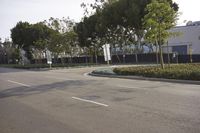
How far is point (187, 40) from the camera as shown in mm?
60219

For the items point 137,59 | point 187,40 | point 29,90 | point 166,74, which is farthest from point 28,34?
point 29,90

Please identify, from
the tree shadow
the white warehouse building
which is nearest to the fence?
the white warehouse building

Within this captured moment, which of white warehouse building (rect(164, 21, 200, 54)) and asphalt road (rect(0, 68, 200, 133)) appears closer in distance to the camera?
asphalt road (rect(0, 68, 200, 133))

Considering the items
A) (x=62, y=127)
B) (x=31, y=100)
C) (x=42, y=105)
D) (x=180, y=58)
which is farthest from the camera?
(x=180, y=58)

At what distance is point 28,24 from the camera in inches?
3393

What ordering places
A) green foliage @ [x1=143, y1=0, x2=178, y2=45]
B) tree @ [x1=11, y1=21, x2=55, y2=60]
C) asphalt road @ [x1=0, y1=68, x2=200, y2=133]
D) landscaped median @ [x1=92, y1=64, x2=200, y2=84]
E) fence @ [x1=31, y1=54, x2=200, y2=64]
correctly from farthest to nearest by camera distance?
tree @ [x1=11, y1=21, x2=55, y2=60] → fence @ [x1=31, y1=54, x2=200, y2=64] → green foliage @ [x1=143, y1=0, x2=178, y2=45] → landscaped median @ [x1=92, y1=64, x2=200, y2=84] → asphalt road @ [x1=0, y1=68, x2=200, y2=133]

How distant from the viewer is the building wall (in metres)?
58.9

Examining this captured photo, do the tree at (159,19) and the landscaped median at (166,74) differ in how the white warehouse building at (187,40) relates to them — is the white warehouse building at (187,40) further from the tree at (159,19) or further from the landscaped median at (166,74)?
the landscaped median at (166,74)

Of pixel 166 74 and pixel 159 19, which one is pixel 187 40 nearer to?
pixel 159 19

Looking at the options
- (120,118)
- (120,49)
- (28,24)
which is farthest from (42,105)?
(28,24)

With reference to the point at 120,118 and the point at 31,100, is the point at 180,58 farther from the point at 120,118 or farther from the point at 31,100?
the point at 120,118

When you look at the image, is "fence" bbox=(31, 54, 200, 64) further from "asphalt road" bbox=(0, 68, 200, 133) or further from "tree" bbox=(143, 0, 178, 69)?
"asphalt road" bbox=(0, 68, 200, 133)

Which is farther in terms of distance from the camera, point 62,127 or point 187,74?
point 187,74

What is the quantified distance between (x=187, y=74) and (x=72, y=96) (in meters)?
7.18
